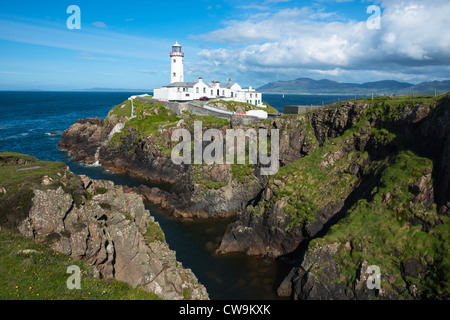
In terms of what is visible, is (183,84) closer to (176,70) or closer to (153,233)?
(176,70)

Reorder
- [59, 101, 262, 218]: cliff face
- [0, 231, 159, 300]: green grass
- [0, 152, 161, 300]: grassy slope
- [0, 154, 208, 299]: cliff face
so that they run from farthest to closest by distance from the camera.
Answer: [59, 101, 262, 218]: cliff face → [0, 154, 208, 299]: cliff face → [0, 152, 161, 300]: grassy slope → [0, 231, 159, 300]: green grass

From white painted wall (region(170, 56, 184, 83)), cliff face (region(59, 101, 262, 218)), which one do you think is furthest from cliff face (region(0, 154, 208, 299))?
white painted wall (region(170, 56, 184, 83))

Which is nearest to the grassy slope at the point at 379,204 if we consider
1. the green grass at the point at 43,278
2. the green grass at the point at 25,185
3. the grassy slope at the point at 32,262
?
the green grass at the point at 43,278

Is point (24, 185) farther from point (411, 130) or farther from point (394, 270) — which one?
point (411, 130)

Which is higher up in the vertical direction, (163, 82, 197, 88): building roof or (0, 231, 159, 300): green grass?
(163, 82, 197, 88): building roof

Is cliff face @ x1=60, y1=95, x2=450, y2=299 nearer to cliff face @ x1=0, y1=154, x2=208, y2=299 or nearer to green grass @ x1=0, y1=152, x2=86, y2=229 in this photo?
cliff face @ x1=0, y1=154, x2=208, y2=299
